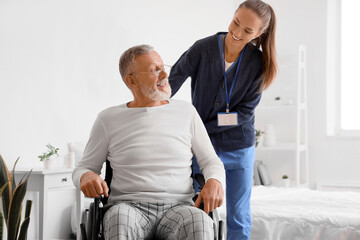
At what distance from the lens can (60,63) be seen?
148 inches

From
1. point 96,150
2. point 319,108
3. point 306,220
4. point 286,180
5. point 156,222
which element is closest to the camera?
point 156,222

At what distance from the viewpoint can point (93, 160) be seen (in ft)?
5.78

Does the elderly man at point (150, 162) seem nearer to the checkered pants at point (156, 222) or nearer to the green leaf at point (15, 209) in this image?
the checkered pants at point (156, 222)

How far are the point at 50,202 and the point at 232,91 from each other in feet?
7.36

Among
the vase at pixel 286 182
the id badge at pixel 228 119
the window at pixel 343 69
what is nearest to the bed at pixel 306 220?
the id badge at pixel 228 119

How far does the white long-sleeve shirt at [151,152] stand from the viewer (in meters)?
1.67

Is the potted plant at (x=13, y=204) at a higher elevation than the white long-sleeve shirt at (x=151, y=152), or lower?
lower

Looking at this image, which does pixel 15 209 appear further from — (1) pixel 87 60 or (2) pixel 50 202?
(1) pixel 87 60

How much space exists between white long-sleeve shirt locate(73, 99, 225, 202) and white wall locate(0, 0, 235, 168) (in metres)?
1.81

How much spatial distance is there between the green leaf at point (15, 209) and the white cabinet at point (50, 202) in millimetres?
839

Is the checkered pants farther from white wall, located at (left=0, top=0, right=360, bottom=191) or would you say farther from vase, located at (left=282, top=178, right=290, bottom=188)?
vase, located at (left=282, top=178, right=290, bottom=188)

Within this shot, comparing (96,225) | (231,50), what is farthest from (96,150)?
(231,50)

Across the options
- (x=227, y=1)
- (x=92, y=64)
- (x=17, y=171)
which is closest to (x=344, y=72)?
(x=227, y=1)

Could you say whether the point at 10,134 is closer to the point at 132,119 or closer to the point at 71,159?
the point at 71,159
